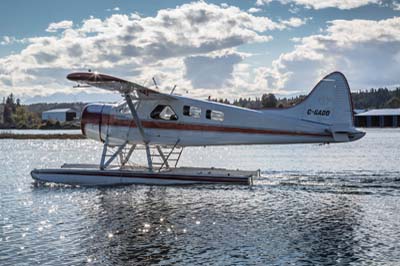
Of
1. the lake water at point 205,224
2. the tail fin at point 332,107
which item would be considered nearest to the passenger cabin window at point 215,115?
the lake water at point 205,224

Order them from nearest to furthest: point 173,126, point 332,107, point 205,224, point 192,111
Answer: point 205,224
point 332,107
point 192,111
point 173,126

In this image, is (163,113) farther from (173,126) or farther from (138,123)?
(138,123)

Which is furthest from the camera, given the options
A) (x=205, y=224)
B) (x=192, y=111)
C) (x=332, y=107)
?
(x=192, y=111)

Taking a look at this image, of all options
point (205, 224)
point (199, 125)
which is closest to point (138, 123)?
point (199, 125)

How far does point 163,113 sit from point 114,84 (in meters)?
2.18

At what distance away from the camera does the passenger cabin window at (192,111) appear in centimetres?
1619

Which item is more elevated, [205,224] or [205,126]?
[205,126]

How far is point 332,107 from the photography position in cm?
1581

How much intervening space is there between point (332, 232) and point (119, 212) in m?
4.83

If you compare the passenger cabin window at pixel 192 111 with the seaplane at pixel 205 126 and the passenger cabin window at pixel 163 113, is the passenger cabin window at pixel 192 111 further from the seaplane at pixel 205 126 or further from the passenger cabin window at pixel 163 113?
the passenger cabin window at pixel 163 113

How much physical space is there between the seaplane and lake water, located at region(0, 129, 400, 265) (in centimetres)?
48

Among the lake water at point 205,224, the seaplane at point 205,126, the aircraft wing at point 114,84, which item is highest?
the aircraft wing at point 114,84

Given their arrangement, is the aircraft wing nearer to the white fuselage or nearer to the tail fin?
the white fuselage

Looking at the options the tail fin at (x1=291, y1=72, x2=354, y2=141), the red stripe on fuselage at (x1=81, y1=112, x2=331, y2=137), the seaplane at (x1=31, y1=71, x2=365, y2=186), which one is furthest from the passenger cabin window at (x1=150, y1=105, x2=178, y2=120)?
the tail fin at (x1=291, y1=72, x2=354, y2=141)
